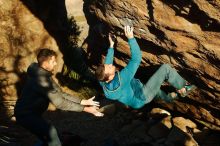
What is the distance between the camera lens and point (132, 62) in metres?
6.42

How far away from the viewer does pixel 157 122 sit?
8.84 metres

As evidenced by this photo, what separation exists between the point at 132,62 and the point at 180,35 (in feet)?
2.86

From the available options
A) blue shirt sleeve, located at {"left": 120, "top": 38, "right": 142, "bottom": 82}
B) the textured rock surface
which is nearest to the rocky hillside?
the textured rock surface

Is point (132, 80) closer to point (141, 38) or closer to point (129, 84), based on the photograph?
point (129, 84)

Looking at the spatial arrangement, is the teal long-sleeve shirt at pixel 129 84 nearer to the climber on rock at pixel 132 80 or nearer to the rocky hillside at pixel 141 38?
the climber on rock at pixel 132 80

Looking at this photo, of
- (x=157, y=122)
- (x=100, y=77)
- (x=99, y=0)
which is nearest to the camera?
(x=100, y=77)

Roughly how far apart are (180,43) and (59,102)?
7.04 feet

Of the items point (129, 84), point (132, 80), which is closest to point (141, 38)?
point (132, 80)

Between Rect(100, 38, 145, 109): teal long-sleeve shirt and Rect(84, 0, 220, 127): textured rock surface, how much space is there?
59 cm

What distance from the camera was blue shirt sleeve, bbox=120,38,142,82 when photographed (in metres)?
6.30

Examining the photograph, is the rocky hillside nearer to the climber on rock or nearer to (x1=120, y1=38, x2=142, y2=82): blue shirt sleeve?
the climber on rock

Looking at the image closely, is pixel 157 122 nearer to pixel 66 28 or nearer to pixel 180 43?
pixel 180 43

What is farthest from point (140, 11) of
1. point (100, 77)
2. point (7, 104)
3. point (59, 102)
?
point (7, 104)

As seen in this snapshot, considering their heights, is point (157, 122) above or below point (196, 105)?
below
